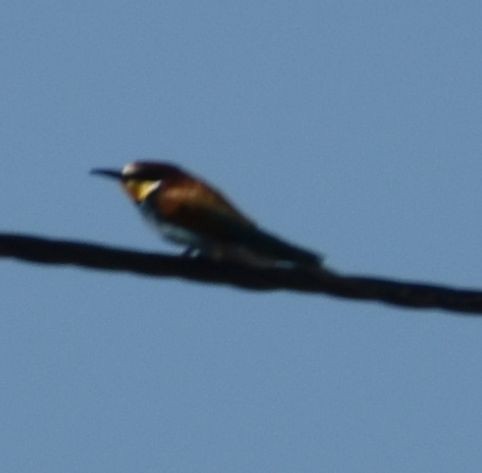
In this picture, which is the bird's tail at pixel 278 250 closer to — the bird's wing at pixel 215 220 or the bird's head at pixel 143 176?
the bird's wing at pixel 215 220

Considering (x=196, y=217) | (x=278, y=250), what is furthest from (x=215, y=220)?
(x=278, y=250)

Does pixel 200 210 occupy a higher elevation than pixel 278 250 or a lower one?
higher

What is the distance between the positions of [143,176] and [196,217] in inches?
25.3

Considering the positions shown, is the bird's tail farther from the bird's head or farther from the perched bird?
the bird's head

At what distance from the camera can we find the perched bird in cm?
778

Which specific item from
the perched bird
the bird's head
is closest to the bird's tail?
the perched bird

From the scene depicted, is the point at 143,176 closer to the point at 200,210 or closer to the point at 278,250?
the point at 200,210

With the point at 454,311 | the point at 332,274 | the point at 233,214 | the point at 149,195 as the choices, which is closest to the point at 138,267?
the point at 332,274

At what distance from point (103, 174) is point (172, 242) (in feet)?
2.19

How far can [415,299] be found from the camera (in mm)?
6141

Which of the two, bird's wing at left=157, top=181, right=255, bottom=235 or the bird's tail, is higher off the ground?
bird's wing at left=157, top=181, right=255, bottom=235

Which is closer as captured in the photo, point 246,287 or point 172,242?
point 246,287

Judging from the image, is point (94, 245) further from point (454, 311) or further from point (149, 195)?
point (149, 195)

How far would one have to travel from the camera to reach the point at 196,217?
27.9 ft
